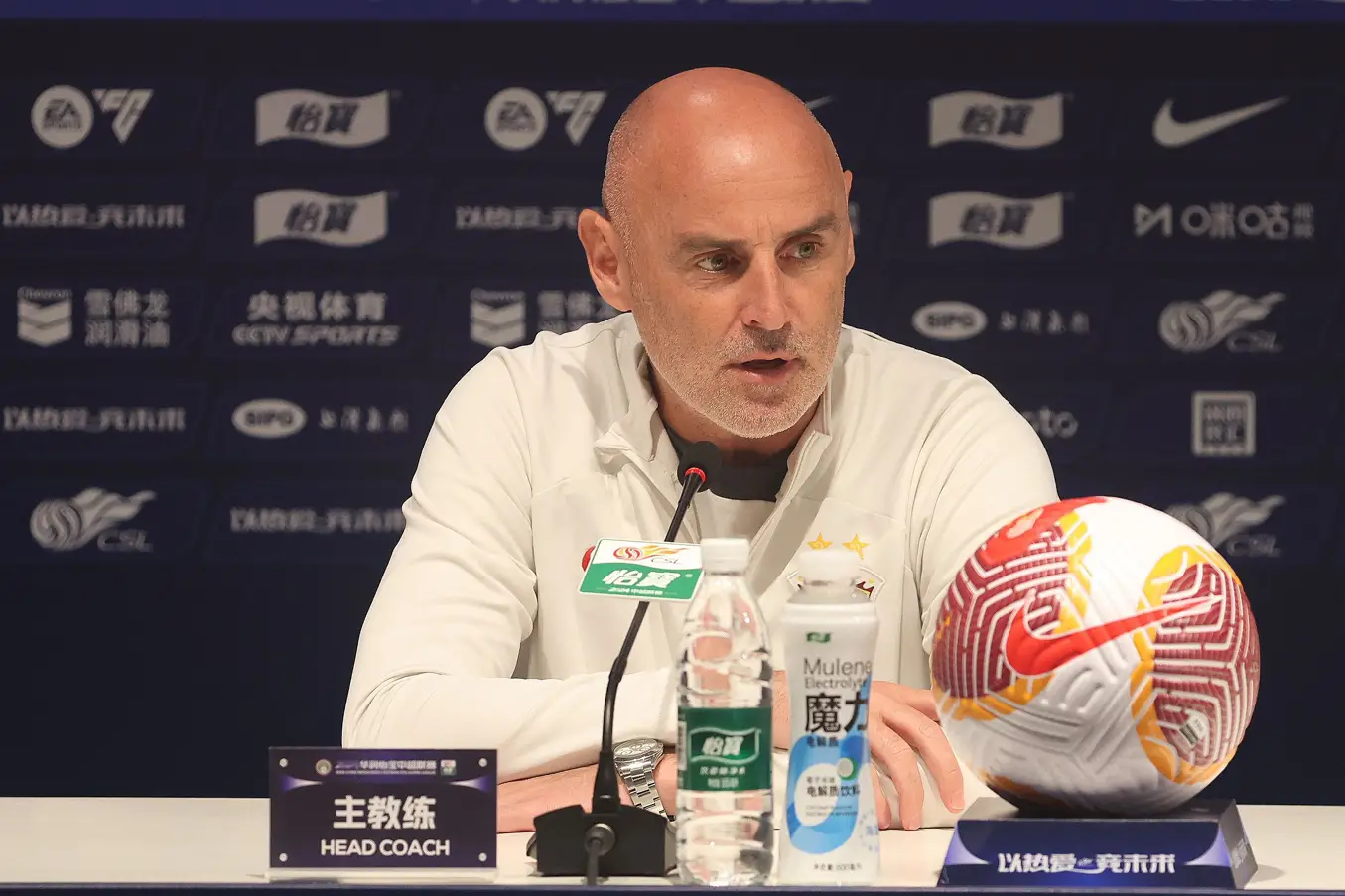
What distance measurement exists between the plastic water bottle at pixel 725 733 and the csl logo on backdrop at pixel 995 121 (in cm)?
253

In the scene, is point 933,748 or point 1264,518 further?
point 1264,518

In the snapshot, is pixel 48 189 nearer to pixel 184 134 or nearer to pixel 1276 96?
pixel 184 134

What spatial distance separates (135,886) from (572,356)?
50.6 inches

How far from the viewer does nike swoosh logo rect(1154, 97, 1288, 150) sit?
12.2 feet

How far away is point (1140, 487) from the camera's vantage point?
3748 mm

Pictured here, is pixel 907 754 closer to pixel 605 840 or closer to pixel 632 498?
pixel 605 840

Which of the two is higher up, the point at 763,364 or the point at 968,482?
the point at 763,364

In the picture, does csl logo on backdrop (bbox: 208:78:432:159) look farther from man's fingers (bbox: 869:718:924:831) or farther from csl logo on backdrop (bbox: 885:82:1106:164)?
man's fingers (bbox: 869:718:924:831)

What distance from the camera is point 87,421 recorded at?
12.4 feet

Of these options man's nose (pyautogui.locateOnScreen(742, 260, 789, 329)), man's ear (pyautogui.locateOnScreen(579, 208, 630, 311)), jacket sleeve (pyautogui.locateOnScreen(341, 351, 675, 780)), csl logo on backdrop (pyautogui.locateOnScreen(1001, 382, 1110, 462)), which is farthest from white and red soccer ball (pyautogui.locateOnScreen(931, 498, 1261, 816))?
csl logo on backdrop (pyautogui.locateOnScreen(1001, 382, 1110, 462))

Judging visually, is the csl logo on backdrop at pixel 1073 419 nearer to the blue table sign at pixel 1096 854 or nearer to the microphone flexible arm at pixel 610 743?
the microphone flexible arm at pixel 610 743

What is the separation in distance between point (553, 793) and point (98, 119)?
263 centimetres

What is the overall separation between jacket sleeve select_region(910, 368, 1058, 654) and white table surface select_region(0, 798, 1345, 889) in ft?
1.45

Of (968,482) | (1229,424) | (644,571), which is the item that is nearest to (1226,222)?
(1229,424)
